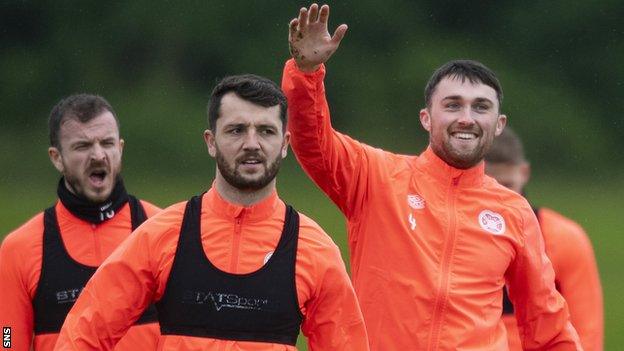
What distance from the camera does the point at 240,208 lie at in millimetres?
5199

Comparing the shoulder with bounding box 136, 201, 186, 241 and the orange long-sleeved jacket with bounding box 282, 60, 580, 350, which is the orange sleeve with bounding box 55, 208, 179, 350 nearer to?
the shoulder with bounding box 136, 201, 186, 241

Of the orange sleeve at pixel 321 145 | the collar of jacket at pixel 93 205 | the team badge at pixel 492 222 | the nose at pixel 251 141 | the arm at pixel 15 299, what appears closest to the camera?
the nose at pixel 251 141

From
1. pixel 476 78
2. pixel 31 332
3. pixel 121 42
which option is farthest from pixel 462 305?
pixel 121 42

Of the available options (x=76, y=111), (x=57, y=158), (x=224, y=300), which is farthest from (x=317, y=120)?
(x=57, y=158)

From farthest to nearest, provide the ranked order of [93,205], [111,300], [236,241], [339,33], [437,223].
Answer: [93,205]
[437,223]
[339,33]
[236,241]
[111,300]

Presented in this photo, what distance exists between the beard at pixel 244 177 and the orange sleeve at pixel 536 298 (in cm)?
122

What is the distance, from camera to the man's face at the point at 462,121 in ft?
19.8

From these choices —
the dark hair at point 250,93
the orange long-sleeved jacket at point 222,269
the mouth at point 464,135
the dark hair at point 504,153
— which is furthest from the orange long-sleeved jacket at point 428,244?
the dark hair at point 504,153

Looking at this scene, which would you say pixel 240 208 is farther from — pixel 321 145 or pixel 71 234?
pixel 71 234

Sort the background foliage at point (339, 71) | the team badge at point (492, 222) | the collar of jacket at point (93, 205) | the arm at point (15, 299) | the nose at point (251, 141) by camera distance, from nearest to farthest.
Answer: the nose at point (251, 141) < the team badge at point (492, 222) < the arm at point (15, 299) < the collar of jacket at point (93, 205) < the background foliage at point (339, 71)

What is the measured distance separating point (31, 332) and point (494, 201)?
1894mm

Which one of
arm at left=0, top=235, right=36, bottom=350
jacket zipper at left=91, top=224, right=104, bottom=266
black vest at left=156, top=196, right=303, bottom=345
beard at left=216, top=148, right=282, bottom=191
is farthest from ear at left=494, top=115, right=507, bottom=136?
arm at left=0, top=235, right=36, bottom=350

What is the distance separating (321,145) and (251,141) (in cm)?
74

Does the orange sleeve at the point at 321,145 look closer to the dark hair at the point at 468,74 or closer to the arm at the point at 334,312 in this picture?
the dark hair at the point at 468,74
